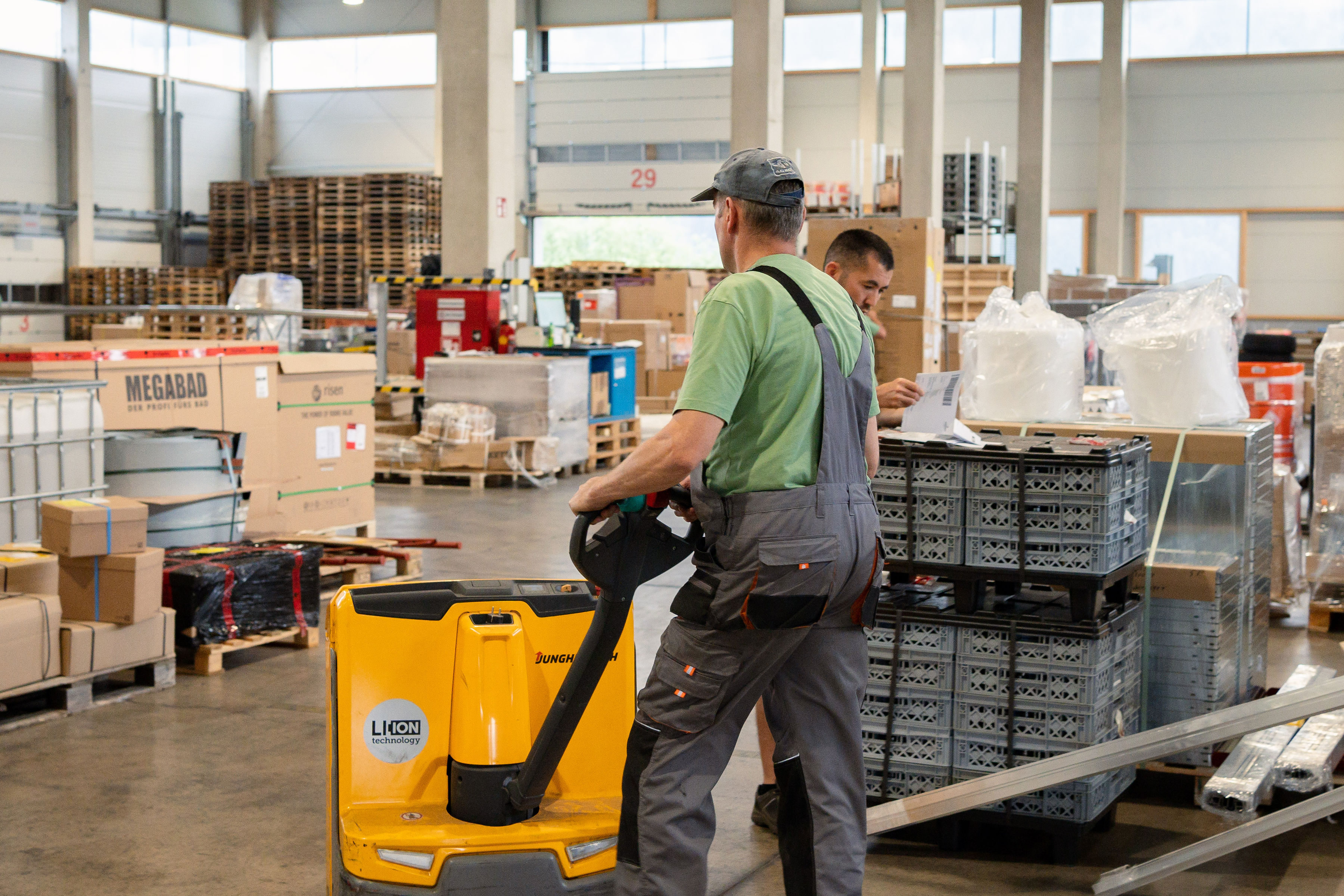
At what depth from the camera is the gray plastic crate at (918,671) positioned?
369 centimetres

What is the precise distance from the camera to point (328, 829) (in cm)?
284

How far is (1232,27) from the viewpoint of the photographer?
21.3 metres

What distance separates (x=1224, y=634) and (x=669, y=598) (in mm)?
3554

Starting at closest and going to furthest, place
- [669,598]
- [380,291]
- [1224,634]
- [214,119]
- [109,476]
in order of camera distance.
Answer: [1224,634] < [109,476] < [669,598] < [380,291] < [214,119]

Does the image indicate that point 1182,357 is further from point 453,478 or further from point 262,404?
point 453,478

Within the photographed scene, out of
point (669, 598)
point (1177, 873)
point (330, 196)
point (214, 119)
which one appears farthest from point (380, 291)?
point (214, 119)

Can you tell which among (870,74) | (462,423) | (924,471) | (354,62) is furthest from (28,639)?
(354,62)

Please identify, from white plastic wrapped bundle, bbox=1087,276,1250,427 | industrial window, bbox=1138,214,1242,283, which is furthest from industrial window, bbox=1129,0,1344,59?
white plastic wrapped bundle, bbox=1087,276,1250,427

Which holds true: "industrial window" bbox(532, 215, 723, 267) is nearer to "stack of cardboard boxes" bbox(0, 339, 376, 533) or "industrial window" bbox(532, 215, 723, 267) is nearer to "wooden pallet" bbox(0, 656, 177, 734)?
"stack of cardboard boxes" bbox(0, 339, 376, 533)

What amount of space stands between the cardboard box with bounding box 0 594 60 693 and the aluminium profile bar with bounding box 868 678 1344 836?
3067 mm

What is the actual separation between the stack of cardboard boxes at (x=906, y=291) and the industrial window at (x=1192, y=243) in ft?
43.1

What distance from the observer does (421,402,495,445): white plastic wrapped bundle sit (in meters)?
11.2

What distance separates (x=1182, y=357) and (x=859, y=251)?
125 centimetres

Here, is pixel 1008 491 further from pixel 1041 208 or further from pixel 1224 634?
pixel 1041 208
